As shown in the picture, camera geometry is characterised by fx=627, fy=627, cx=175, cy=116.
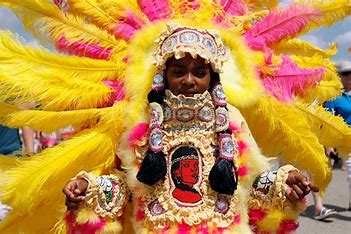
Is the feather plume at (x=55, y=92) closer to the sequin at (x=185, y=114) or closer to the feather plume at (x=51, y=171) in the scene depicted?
the feather plume at (x=51, y=171)

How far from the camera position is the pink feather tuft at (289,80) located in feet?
9.85

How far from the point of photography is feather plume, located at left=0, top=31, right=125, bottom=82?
107 inches

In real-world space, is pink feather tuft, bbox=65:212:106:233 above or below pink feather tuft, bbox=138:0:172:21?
below

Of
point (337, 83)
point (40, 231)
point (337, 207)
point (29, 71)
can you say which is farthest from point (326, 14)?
point (337, 207)

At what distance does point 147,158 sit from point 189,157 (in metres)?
0.17

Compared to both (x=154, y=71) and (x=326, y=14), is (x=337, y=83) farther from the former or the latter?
(x=154, y=71)

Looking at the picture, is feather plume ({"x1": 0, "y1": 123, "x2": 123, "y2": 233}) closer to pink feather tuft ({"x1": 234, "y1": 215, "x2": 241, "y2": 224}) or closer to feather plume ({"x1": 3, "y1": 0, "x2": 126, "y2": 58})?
feather plume ({"x1": 3, "y1": 0, "x2": 126, "y2": 58})

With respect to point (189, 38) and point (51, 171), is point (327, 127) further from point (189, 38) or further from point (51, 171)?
point (51, 171)

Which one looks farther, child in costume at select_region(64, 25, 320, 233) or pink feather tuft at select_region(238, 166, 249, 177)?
pink feather tuft at select_region(238, 166, 249, 177)

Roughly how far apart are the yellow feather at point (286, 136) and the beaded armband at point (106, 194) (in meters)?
0.68

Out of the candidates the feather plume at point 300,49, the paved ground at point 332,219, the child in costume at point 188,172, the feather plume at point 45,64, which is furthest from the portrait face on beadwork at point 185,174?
the paved ground at point 332,219

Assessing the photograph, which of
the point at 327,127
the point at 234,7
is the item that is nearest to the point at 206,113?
the point at 234,7

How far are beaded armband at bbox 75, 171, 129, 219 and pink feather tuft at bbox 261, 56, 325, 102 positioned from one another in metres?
0.86

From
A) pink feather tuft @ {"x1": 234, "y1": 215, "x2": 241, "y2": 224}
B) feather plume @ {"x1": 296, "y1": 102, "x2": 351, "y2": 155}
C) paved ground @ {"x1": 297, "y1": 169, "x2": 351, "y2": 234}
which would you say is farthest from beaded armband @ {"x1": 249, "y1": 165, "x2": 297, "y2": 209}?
paved ground @ {"x1": 297, "y1": 169, "x2": 351, "y2": 234}
